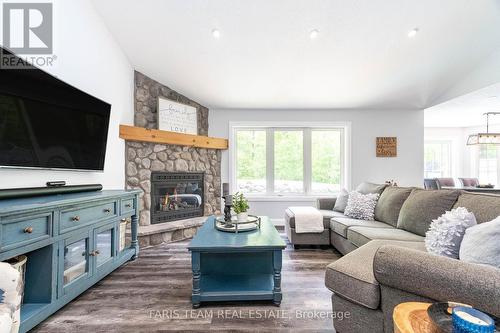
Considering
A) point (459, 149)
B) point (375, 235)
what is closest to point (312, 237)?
point (375, 235)

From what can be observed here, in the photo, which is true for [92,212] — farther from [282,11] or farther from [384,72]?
[384,72]

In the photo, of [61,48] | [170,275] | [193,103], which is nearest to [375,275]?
[170,275]

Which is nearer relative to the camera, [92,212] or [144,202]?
[92,212]

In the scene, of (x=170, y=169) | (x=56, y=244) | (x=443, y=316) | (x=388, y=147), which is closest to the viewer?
(x=443, y=316)

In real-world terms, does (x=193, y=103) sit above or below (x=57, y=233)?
above

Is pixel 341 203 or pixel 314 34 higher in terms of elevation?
pixel 314 34

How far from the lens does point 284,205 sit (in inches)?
177

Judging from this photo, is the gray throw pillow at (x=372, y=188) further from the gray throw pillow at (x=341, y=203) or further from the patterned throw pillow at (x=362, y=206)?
the gray throw pillow at (x=341, y=203)

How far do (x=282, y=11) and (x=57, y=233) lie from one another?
2.93 meters

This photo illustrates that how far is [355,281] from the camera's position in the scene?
140 centimetres

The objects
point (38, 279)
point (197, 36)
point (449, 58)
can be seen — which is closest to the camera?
point (38, 279)

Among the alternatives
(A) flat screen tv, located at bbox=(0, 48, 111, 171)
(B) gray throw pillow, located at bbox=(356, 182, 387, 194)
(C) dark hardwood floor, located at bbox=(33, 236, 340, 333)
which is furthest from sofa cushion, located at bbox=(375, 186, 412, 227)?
(A) flat screen tv, located at bbox=(0, 48, 111, 171)

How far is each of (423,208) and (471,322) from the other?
6.01 ft

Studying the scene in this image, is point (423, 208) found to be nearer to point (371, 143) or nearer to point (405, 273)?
point (405, 273)
